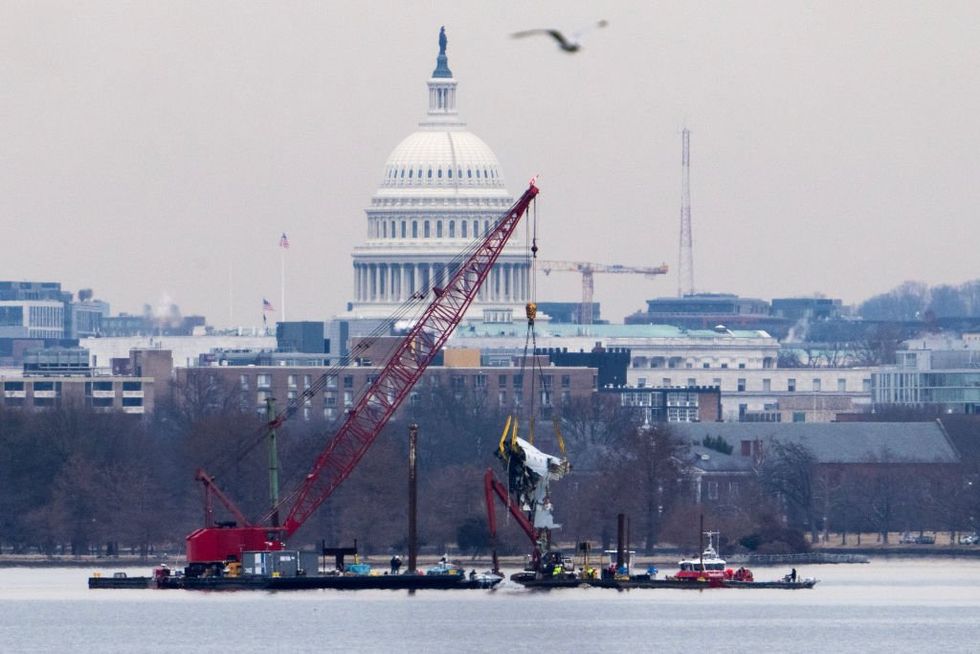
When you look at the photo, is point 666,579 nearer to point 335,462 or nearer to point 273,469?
point 273,469

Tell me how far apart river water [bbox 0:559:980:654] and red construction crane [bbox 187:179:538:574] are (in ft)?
17.6

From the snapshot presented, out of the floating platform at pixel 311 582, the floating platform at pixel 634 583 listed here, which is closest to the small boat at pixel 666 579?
the floating platform at pixel 634 583

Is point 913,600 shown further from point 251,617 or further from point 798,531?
point 798,531

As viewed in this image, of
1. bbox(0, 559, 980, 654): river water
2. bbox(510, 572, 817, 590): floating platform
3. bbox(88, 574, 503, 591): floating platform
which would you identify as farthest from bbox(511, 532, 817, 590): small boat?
bbox(88, 574, 503, 591): floating platform

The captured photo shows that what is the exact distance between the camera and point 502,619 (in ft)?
467

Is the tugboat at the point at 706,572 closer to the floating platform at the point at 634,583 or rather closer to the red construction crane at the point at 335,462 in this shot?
the floating platform at the point at 634,583

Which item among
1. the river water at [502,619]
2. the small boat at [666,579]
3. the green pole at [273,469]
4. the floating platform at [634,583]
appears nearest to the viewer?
the river water at [502,619]

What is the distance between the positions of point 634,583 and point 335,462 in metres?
25.7

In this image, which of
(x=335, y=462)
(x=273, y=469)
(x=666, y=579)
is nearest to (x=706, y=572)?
(x=666, y=579)

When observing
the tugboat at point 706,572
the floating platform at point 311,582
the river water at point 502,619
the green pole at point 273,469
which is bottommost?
the river water at point 502,619

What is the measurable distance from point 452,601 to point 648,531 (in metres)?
38.2

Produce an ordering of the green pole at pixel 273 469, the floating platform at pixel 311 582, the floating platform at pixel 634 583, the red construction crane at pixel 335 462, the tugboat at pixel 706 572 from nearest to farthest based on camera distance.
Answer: the floating platform at pixel 311 582 → the floating platform at pixel 634 583 → the tugboat at pixel 706 572 → the red construction crane at pixel 335 462 → the green pole at pixel 273 469

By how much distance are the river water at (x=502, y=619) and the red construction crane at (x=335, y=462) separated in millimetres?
5362

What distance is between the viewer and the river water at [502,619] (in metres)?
134
